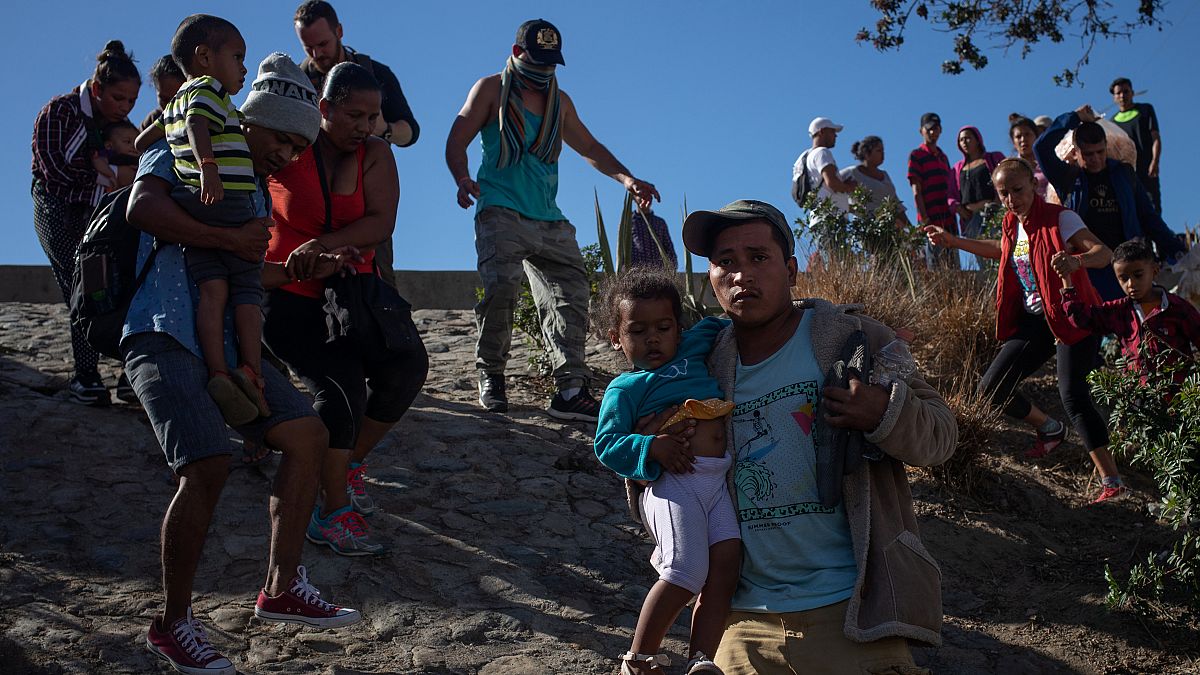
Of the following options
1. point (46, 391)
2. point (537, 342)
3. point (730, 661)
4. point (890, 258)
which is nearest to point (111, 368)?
point (46, 391)

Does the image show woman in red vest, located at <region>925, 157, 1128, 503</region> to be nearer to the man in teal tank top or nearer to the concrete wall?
the man in teal tank top

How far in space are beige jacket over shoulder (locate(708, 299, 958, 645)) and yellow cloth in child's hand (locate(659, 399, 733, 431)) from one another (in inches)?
9.6

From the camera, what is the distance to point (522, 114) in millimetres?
6902

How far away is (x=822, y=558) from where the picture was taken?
294cm

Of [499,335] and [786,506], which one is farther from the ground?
[499,335]

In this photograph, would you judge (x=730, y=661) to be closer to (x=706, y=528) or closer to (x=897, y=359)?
(x=706, y=528)

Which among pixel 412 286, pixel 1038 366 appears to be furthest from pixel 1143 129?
pixel 412 286

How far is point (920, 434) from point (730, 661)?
760 mm

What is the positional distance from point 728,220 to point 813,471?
2.34ft

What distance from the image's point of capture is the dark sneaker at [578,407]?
7188mm

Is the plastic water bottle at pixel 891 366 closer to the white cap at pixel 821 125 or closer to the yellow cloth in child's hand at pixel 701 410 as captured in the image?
the yellow cloth in child's hand at pixel 701 410

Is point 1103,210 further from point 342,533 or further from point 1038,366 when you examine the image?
point 342,533

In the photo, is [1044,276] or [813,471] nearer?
[813,471]

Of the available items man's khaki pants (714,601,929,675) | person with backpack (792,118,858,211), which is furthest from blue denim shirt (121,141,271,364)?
person with backpack (792,118,858,211)
